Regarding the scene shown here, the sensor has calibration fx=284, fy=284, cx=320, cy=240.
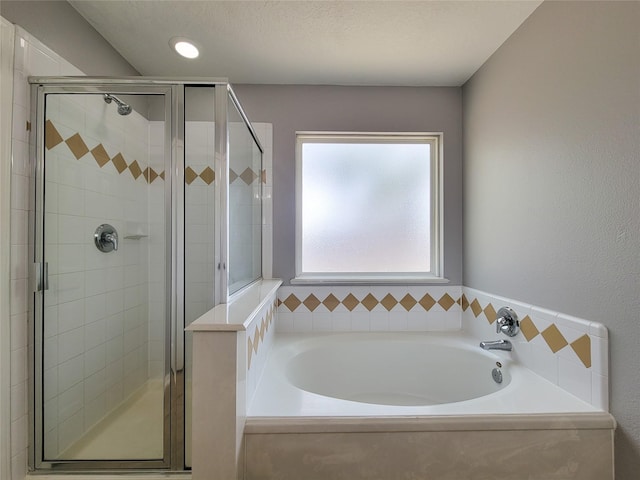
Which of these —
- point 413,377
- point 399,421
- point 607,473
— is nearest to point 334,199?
point 413,377

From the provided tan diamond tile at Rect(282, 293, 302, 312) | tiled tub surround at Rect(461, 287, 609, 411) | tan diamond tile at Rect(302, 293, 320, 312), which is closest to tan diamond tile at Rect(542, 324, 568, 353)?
tiled tub surround at Rect(461, 287, 609, 411)

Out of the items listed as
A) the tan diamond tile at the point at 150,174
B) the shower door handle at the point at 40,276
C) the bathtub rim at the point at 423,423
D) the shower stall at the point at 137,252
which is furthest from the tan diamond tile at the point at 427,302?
the shower door handle at the point at 40,276

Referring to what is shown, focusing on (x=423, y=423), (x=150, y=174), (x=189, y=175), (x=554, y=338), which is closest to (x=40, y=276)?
(x=150, y=174)

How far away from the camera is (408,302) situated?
1.96 metres

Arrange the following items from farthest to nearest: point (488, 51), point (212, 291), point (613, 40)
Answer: point (488, 51), point (212, 291), point (613, 40)

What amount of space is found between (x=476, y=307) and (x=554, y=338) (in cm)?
59

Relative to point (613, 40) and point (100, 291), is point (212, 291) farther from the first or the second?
point (613, 40)

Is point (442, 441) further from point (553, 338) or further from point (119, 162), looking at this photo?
point (119, 162)

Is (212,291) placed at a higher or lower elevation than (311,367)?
higher

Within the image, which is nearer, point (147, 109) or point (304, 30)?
point (147, 109)

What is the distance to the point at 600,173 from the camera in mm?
1020

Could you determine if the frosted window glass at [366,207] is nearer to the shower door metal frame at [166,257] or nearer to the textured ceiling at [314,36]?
the textured ceiling at [314,36]

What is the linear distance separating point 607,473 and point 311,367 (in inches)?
49.5

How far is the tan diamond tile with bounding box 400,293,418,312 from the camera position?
196 cm
